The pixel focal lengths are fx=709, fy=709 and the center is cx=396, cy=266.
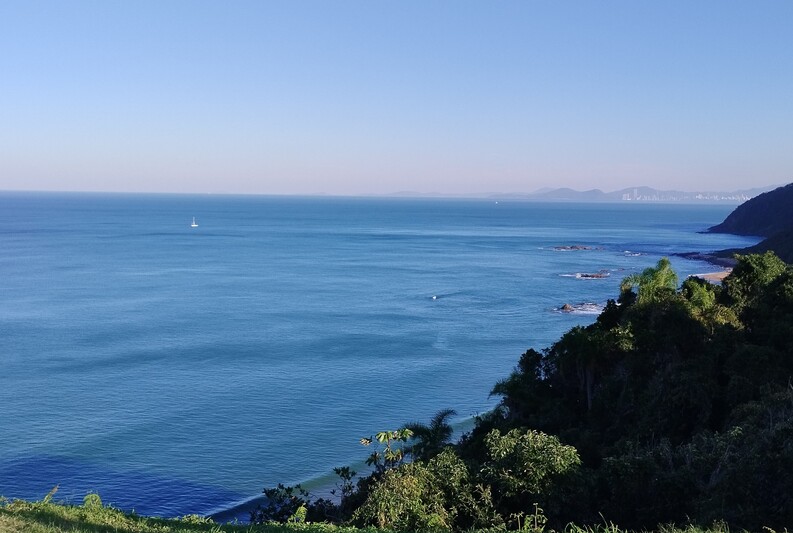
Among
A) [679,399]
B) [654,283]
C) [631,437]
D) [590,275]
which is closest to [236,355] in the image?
Answer: [654,283]

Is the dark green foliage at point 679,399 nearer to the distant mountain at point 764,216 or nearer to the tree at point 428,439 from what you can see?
the tree at point 428,439

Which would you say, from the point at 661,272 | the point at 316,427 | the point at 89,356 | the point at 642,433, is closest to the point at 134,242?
the point at 89,356

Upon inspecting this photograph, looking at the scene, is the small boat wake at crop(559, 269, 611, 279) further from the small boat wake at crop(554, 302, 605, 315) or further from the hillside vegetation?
the hillside vegetation

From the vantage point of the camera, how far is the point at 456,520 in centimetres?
1789

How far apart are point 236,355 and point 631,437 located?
32734 millimetres

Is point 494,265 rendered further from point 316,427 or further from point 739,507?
point 739,507

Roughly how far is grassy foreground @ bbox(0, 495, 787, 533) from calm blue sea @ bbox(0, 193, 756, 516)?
14420 millimetres

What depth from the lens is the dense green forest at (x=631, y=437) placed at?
16.7 metres

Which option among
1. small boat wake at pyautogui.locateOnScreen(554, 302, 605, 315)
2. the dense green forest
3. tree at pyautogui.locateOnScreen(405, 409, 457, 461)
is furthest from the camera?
small boat wake at pyautogui.locateOnScreen(554, 302, 605, 315)

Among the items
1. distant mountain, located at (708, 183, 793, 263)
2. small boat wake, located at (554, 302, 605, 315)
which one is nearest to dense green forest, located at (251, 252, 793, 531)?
small boat wake, located at (554, 302, 605, 315)

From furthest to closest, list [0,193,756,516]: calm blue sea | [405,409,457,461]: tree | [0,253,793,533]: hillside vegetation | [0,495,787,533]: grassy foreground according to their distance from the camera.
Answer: [0,193,756,516]: calm blue sea < [405,409,457,461]: tree < [0,253,793,533]: hillside vegetation < [0,495,787,533]: grassy foreground

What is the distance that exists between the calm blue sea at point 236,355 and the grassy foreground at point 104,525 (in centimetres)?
1442

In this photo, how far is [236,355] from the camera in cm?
5025

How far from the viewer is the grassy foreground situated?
1172 cm
